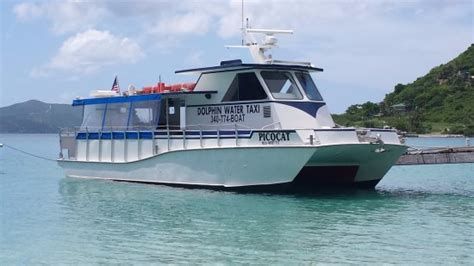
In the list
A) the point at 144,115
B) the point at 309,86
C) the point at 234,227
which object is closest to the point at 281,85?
the point at 309,86

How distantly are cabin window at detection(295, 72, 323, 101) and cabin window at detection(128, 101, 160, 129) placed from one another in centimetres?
468

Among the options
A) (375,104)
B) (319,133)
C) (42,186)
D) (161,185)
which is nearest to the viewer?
(319,133)

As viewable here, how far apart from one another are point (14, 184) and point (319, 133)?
1403cm

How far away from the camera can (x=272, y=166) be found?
19.1 m

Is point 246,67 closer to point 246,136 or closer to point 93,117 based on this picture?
point 246,136

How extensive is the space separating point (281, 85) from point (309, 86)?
0.95m

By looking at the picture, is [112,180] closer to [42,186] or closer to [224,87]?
[42,186]

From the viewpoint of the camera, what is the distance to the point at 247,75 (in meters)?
20.4

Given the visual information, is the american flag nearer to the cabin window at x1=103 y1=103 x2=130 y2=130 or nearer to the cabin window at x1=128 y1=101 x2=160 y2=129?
the cabin window at x1=103 y1=103 x2=130 y2=130

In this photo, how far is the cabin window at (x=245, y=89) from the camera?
20.2 m

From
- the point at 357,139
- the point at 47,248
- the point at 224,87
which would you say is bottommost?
the point at 47,248

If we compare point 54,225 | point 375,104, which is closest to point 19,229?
point 54,225

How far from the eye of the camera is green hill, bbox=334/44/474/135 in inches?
4124

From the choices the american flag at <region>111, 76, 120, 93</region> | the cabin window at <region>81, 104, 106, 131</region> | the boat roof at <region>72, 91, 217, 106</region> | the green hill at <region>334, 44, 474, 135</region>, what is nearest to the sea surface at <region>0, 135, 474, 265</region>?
the boat roof at <region>72, 91, 217, 106</region>
